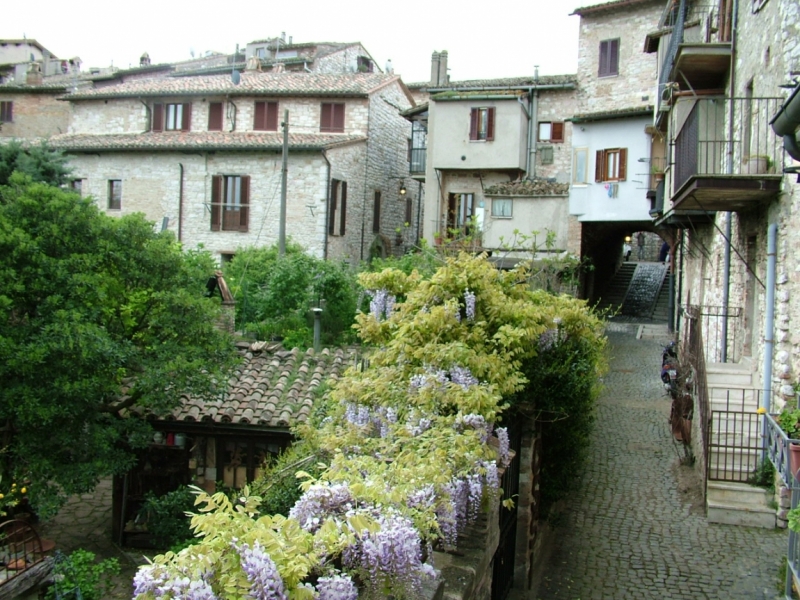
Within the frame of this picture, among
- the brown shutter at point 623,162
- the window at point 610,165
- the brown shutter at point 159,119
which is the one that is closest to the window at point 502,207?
the window at point 610,165

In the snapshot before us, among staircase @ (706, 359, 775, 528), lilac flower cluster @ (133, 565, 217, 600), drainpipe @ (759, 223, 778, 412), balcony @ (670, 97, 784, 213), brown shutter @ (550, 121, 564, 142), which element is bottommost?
staircase @ (706, 359, 775, 528)

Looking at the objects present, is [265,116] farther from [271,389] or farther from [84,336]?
[84,336]

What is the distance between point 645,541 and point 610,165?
53.7ft

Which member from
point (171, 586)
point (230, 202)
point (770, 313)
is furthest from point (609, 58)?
point (171, 586)

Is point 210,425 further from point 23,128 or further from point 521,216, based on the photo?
point 23,128

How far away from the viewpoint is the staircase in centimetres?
980

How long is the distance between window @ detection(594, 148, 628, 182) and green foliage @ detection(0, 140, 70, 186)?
17.2m

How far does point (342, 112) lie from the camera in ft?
94.2

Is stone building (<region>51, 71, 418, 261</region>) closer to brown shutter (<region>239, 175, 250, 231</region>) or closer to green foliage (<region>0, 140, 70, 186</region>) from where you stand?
Answer: brown shutter (<region>239, 175, 250, 231</region>)

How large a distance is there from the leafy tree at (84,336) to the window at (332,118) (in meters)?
17.5

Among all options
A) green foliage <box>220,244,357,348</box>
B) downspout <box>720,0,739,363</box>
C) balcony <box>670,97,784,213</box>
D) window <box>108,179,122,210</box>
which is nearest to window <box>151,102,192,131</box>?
window <box>108,179,122,210</box>

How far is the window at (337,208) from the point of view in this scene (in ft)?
88.4

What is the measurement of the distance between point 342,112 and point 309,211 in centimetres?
465

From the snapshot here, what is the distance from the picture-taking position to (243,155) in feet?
90.4
